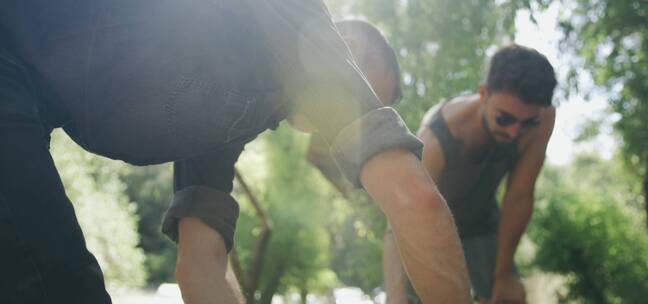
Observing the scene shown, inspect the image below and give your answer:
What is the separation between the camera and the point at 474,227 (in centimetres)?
447

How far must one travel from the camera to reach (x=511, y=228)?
396cm

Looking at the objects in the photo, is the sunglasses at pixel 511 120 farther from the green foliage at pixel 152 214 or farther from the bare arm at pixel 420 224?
the green foliage at pixel 152 214

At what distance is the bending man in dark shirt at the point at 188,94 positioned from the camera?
4.06ft

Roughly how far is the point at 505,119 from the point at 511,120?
0.04 metres

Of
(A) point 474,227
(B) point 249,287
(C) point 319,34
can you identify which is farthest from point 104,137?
(B) point 249,287

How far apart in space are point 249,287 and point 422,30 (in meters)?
7.91

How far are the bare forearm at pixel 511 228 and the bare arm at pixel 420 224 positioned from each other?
2.71m

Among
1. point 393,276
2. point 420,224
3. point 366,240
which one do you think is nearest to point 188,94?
point 420,224

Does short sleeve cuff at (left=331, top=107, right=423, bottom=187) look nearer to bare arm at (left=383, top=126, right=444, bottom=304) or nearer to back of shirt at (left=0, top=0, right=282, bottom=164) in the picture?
back of shirt at (left=0, top=0, right=282, bottom=164)

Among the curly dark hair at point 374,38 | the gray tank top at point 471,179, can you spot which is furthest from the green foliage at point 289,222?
the curly dark hair at point 374,38

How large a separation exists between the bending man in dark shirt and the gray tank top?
243 centimetres

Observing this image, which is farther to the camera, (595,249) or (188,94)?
(595,249)

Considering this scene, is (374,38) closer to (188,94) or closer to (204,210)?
(204,210)

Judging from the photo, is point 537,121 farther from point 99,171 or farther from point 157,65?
point 99,171
